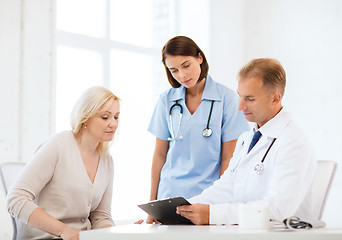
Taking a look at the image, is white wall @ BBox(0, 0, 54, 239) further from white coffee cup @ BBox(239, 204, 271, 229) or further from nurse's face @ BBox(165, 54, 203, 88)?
white coffee cup @ BBox(239, 204, 271, 229)

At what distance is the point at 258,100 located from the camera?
168 centimetres

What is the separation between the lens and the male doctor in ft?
4.82

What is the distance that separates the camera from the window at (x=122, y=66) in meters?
3.53

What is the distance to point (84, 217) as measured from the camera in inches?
76.5

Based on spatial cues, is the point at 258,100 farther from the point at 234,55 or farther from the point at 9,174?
the point at 234,55

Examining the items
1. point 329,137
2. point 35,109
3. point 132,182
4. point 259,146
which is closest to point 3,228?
point 35,109

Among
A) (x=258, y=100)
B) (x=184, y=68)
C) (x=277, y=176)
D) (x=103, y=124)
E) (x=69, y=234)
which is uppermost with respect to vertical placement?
(x=184, y=68)

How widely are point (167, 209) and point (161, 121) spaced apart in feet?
3.10

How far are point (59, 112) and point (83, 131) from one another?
1.50 metres

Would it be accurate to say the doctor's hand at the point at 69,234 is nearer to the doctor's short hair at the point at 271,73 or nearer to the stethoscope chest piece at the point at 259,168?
the stethoscope chest piece at the point at 259,168

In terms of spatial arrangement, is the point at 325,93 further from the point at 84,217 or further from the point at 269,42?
the point at 84,217

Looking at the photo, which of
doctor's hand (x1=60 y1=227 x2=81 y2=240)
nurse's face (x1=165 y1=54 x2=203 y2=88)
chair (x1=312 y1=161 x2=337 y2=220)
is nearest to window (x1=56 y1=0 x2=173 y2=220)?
nurse's face (x1=165 y1=54 x2=203 y2=88)

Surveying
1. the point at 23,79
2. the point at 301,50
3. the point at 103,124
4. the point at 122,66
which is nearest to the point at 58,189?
the point at 103,124

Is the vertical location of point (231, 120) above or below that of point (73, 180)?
above
